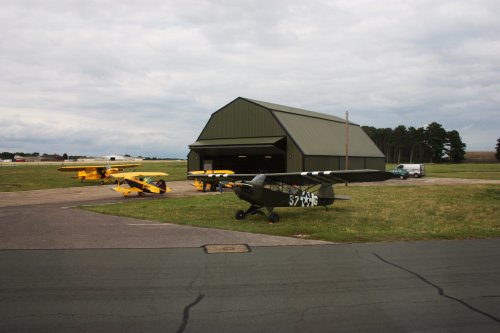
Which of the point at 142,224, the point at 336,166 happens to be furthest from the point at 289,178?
the point at 336,166

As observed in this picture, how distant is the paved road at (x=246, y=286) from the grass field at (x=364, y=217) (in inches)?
61.4

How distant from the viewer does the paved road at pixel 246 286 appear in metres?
5.56

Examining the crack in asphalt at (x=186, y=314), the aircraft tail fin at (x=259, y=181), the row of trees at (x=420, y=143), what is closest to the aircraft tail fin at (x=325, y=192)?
the aircraft tail fin at (x=259, y=181)

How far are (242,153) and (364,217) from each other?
2691cm

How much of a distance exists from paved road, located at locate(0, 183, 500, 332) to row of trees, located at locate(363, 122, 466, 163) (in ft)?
466

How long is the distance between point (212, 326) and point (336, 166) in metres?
38.3

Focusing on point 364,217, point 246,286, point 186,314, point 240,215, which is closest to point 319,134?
point 364,217

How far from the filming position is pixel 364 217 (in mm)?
16891

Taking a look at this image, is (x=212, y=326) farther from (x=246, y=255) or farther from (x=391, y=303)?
(x=246, y=255)

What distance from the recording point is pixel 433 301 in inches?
253

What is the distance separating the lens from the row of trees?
138250 millimetres

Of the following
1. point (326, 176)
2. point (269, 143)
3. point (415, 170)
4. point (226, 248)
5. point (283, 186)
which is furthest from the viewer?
point (415, 170)

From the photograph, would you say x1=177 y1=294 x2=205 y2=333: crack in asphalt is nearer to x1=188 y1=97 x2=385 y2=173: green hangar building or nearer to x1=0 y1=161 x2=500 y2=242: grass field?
x1=0 y1=161 x2=500 y2=242: grass field

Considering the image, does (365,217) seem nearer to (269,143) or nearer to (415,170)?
(269,143)
